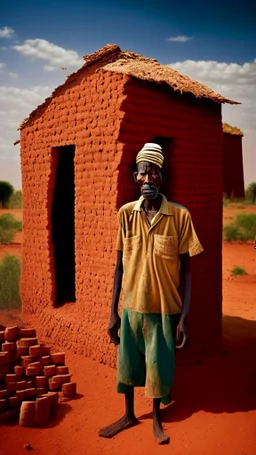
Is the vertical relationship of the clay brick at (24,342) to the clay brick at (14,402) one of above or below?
above

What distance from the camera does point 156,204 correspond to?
4125 millimetres

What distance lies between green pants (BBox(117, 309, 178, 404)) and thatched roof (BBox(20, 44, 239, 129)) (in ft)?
8.46

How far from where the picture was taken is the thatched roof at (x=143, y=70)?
5.30m

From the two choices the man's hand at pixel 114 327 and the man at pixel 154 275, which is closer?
the man at pixel 154 275

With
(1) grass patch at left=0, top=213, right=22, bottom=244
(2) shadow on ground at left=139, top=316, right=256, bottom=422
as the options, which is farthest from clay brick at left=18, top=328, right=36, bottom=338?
(1) grass patch at left=0, top=213, right=22, bottom=244

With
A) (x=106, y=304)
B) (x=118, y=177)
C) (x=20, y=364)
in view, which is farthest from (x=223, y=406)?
(x=118, y=177)

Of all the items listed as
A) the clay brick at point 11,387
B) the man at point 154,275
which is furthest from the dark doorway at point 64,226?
the man at point 154,275

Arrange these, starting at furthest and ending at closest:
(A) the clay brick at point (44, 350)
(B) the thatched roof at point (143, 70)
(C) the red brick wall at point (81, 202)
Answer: (C) the red brick wall at point (81, 202) < (B) the thatched roof at point (143, 70) < (A) the clay brick at point (44, 350)

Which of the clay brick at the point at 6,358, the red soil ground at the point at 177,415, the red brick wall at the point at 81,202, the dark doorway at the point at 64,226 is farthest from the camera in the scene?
the dark doorway at the point at 64,226


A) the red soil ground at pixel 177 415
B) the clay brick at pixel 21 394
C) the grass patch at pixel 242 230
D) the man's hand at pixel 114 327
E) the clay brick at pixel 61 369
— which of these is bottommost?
the red soil ground at pixel 177 415

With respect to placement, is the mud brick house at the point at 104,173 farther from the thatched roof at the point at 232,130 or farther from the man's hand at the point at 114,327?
the thatched roof at the point at 232,130

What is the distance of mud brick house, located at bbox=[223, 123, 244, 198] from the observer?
2269 cm

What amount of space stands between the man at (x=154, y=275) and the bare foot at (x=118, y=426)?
27cm

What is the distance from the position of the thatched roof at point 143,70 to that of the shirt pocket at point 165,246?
2.00 metres
